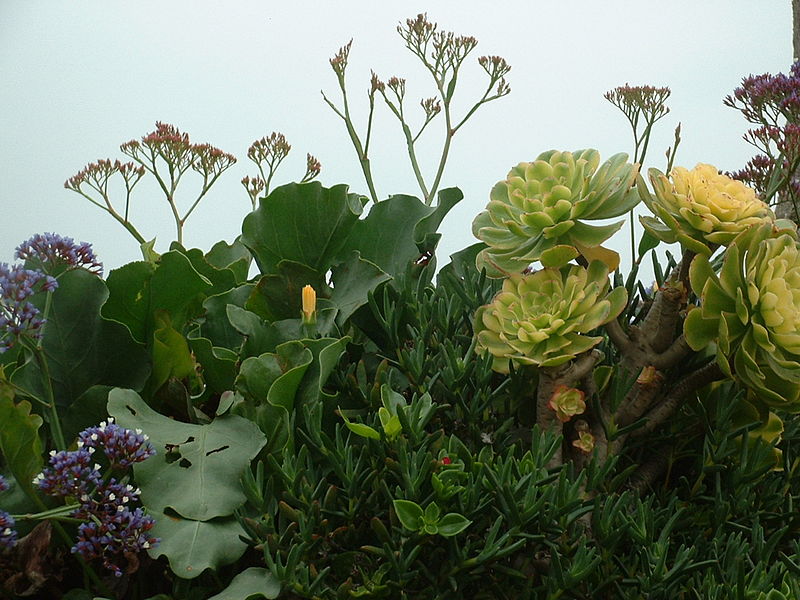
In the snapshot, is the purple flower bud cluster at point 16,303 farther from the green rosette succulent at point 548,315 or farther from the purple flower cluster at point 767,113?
the purple flower cluster at point 767,113

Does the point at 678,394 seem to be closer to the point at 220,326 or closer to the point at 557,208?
the point at 557,208

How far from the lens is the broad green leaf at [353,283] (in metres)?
0.98

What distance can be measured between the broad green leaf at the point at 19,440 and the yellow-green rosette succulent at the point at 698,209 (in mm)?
607

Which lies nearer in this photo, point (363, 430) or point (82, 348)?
point (363, 430)

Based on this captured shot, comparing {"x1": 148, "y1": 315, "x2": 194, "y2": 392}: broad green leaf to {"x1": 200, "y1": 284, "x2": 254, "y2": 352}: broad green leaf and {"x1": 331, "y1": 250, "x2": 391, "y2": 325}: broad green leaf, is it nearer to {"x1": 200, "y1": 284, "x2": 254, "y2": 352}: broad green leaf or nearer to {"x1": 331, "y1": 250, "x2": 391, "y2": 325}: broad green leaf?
{"x1": 200, "y1": 284, "x2": 254, "y2": 352}: broad green leaf

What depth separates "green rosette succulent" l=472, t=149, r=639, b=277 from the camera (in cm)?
84

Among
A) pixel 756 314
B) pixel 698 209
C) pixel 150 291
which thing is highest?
pixel 150 291

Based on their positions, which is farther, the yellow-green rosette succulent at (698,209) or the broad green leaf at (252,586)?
the yellow-green rosette succulent at (698,209)

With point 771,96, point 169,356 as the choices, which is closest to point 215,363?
point 169,356

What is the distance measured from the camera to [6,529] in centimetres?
78

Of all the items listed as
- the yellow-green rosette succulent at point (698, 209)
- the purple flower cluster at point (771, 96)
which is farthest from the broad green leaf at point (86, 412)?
the purple flower cluster at point (771, 96)

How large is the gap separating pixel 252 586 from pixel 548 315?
1.13ft

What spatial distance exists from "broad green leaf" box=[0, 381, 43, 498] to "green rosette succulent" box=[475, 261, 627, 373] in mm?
421

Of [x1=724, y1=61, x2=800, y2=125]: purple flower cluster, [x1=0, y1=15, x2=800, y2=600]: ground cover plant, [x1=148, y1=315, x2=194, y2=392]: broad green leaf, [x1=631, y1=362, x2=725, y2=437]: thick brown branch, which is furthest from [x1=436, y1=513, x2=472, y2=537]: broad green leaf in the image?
[x1=724, y1=61, x2=800, y2=125]: purple flower cluster
